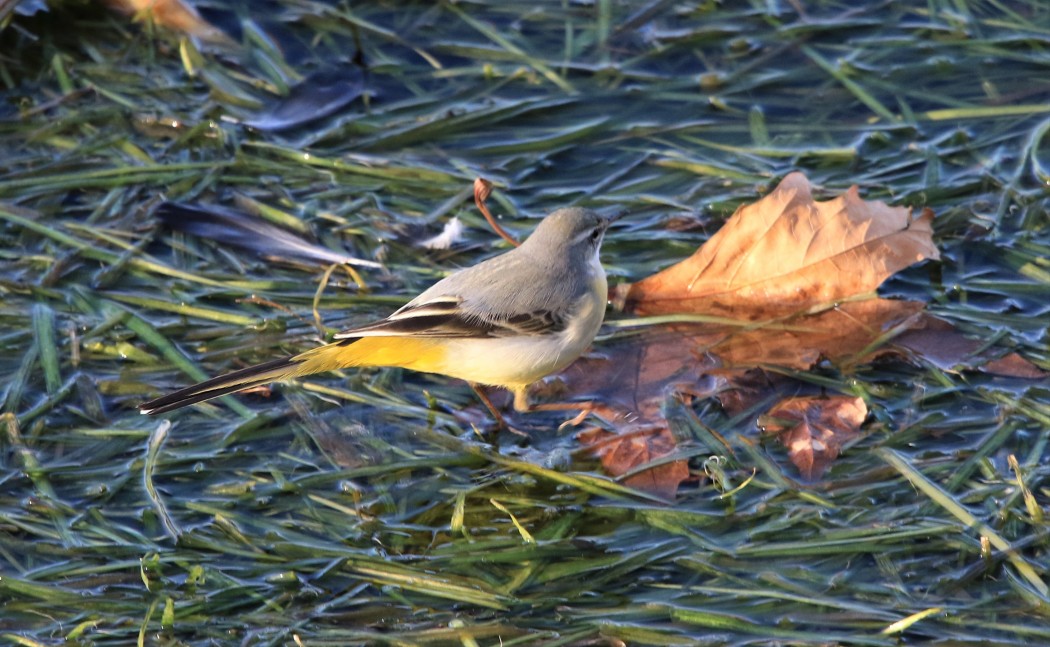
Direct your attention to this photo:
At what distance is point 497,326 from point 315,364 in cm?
84

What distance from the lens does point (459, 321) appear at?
17.8ft

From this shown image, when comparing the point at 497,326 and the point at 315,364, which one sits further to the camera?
the point at 497,326

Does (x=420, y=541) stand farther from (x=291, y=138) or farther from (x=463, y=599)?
(x=291, y=138)

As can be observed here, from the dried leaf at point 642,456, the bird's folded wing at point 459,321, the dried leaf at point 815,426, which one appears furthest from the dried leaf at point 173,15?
the dried leaf at point 815,426

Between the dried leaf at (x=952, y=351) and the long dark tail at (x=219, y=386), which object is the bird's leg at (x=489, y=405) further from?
the dried leaf at (x=952, y=351)

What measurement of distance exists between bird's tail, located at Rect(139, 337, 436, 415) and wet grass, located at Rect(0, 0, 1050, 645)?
302 millimetres

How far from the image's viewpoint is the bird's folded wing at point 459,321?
5.33m

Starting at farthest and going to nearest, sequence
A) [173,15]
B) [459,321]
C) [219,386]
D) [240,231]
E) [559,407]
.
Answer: [173,15] → [240,231] → [559,407] → [459,321] → [219,386]

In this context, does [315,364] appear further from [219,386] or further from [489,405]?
[489,405]

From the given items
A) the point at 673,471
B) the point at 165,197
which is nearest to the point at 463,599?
the point at 673,471

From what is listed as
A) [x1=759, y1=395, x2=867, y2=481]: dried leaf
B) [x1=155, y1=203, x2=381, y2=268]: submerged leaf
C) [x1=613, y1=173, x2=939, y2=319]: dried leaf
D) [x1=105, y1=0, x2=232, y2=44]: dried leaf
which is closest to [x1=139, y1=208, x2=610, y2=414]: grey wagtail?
[x1=613, y1=173, x2=939, y2=319]: dried leaf

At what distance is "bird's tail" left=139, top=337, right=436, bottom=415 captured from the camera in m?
5.04

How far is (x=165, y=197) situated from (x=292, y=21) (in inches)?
76.9

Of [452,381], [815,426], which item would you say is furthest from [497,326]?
[815,426]
